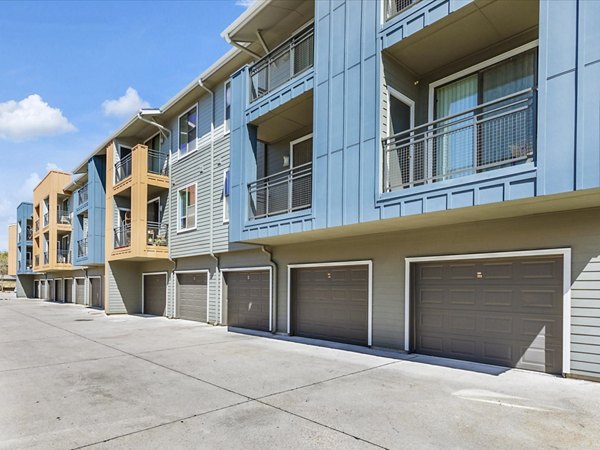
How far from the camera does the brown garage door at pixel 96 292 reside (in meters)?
23.9

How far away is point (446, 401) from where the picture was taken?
5203 millimetres

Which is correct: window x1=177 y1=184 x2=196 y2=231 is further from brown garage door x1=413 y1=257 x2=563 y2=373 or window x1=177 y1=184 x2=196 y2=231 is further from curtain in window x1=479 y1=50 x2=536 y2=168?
curtain in window x1=479 y1=50 x2=536 y2=168

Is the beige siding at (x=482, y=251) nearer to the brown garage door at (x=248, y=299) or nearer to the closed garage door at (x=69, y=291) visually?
the brown garage door at (x=248, y=299)

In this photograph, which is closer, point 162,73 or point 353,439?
point 353,439

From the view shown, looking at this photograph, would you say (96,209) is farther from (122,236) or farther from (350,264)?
(350,264)

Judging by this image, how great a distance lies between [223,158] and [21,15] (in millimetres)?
7427

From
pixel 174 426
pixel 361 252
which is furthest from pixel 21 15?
pixel 174 426

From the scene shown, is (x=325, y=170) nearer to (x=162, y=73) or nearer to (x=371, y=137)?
(x=371, y=137)

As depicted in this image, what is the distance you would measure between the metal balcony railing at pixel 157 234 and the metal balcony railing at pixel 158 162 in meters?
2.31

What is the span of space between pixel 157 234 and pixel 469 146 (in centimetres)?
1374

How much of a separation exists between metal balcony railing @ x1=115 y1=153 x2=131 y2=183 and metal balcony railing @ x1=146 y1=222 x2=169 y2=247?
9.23 ft

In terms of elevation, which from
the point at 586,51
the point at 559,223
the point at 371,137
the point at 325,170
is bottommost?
the point at 559,223

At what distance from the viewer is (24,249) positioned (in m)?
38.1

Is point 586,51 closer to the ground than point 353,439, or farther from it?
farther from it
